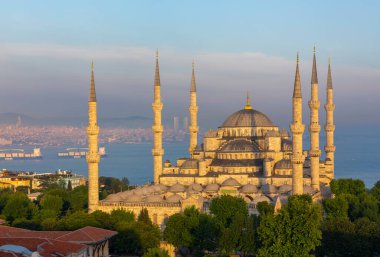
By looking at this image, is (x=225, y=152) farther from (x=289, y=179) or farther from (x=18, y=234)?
(x=18, y=234)

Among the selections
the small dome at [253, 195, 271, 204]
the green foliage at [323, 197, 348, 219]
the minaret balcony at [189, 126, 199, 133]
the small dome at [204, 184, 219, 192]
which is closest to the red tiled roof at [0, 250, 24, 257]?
the small dome at [253, 195, 271, 204]

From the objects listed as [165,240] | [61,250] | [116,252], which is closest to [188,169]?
[165,240]

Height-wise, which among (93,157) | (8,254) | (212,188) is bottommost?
(8,254)

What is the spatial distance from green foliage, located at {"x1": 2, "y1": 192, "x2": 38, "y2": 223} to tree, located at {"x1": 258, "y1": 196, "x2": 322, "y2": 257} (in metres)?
17.2

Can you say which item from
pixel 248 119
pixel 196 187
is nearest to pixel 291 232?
pixel 196 187

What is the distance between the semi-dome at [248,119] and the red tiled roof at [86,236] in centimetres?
2384

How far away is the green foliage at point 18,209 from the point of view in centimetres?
3844

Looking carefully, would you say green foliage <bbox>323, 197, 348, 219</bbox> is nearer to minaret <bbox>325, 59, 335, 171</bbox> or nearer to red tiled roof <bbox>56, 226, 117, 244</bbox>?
minaret <bbox>325, 59, 335, 171</bbox>

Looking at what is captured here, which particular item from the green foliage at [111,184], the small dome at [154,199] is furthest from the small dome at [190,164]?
the green foliage at [111,184]

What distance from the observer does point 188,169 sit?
46.5 m

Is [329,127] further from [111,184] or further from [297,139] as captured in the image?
[111,184]

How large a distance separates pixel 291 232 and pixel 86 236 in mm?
8106

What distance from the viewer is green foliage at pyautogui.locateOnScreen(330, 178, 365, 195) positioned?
43.7 m

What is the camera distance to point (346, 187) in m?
44.1
